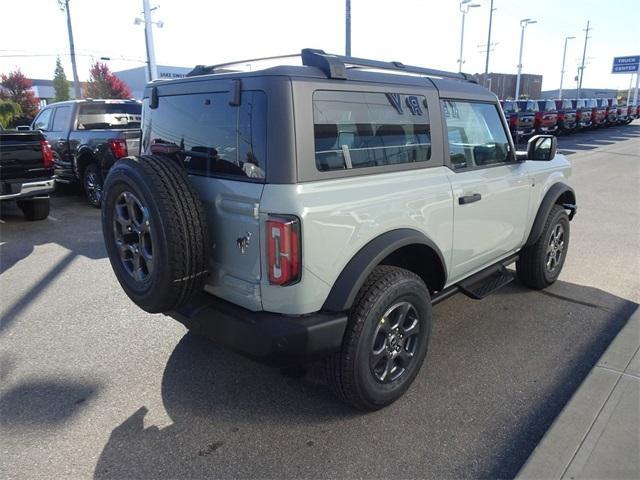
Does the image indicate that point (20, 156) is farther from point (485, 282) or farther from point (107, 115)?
point (485, 282)

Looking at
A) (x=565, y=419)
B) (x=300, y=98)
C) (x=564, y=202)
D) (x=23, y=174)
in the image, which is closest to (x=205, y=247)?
(x=300, y=98)

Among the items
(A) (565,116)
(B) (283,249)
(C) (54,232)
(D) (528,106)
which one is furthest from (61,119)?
(A) (565,116)

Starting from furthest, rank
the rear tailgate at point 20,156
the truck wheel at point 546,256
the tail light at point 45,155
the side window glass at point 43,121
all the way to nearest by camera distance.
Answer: the side window glass at point 43,121 < the tail light at point 45,155 < the rear tailgate at point 20,156 < the truck wheel at point 546,256

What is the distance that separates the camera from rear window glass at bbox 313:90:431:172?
2.54 metres

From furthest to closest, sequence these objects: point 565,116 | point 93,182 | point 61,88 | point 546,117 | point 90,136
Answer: point 61,88 < point 565,116 < point 546,117 < point 93,182 < point 90,136

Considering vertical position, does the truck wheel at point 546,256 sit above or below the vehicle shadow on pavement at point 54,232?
above

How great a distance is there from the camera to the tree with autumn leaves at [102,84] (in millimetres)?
41844

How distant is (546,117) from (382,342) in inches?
881

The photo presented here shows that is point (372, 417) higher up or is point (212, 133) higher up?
point (212, 133)

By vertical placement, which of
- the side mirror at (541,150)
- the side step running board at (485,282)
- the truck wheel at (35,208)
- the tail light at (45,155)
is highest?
the side mirror at (541,150)

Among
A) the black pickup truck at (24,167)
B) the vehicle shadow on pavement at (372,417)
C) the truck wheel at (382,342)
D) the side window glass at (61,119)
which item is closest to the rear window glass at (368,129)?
the truck wheel at (382,342)

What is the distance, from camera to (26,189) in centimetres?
694

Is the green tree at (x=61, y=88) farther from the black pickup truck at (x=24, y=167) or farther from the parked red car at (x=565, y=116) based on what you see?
the black pickup truck at (x=24, y=167)

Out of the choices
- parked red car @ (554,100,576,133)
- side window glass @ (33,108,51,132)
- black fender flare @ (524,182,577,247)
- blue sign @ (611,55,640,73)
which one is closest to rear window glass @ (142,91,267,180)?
black fender flare @ (524,182,577,247)
